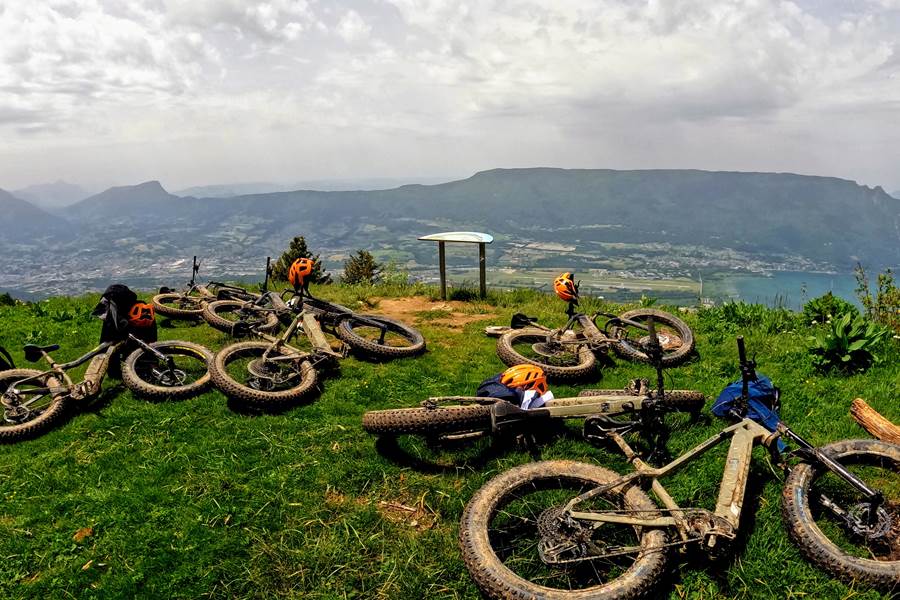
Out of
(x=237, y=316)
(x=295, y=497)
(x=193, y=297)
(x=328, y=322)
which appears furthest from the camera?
(x=193, y=297)

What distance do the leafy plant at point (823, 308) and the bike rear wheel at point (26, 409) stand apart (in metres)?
13.3

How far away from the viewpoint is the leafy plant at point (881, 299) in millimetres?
10414

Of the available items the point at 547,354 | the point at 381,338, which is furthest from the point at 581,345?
the point at 381,338

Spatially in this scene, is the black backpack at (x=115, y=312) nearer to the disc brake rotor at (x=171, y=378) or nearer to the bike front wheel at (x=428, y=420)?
the disc brake rotor at (x=171, y=378)

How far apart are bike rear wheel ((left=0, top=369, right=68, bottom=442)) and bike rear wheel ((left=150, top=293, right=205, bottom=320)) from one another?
3.98 metres

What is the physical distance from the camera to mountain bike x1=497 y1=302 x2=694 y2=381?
7969 millimetres

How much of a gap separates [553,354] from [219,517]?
19.1 feet

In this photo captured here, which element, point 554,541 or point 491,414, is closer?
point 554,541

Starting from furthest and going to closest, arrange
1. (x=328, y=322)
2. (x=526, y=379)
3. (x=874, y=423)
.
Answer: (x=328, y=322) < (x=526, y=379) < (x=874, y=423)

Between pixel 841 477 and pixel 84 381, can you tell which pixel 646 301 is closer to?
pixel 841 477

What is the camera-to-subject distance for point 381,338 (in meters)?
9.07

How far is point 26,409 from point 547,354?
765cm

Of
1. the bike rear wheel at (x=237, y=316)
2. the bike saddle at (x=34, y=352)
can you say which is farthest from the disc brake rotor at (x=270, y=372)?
the bike saddle at (x=34, y=352)

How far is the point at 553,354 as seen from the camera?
28.5 feet
